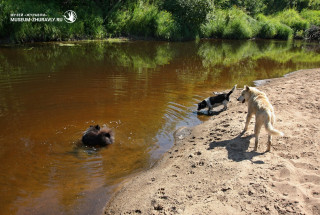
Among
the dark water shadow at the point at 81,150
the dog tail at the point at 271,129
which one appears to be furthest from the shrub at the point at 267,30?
the dark water shadow at the point at 81,150

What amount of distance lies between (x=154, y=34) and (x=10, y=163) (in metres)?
22.7

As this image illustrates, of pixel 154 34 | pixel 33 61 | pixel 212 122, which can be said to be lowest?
pixel 212 122

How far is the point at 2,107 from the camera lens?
8.70m

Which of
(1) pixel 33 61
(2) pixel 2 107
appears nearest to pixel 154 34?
(1) pixel 33 61

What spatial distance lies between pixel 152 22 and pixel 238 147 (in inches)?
897

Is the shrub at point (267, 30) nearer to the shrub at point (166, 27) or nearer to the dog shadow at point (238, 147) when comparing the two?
the shrub at point (166, 27)

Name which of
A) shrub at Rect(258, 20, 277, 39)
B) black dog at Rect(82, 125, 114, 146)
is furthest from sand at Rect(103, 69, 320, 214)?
shrub at Rect(258, 20, 277, 39)

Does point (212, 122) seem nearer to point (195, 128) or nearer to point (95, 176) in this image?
point (195, 128)

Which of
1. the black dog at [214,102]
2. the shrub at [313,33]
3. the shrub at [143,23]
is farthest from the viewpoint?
the shrub at [313,33]

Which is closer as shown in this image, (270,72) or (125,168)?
(125,168)

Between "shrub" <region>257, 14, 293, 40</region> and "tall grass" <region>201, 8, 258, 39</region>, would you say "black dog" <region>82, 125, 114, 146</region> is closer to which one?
"tall grass" <region>201, 8, 258, 39</region>

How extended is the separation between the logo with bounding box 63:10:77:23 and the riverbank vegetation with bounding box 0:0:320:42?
432mm

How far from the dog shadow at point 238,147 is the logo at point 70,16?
20.8 m

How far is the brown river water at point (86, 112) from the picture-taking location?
506cm
